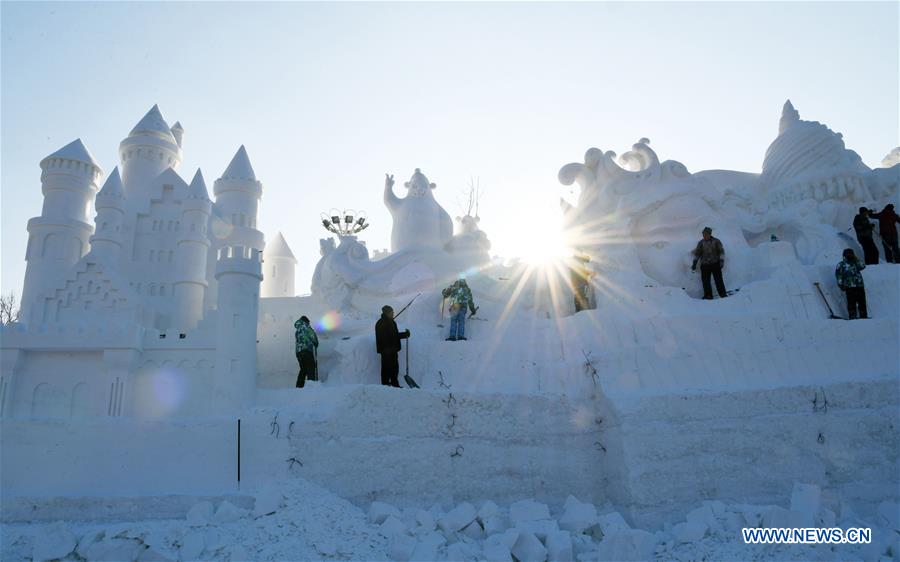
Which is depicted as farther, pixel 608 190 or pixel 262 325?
pixel 608 190

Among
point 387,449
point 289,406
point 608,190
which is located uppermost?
point 608,190

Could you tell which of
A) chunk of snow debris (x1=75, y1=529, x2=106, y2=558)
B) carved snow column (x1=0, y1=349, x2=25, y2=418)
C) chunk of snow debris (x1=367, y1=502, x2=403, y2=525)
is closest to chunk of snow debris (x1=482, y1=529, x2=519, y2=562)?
chunk of snow debris (x1=367, y1=502, x2=403, y2=525)

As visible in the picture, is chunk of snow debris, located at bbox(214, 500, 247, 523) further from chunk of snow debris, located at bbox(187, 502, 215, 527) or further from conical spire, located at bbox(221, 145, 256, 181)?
conical spire, located at bbox(221, 145, 256, 181)

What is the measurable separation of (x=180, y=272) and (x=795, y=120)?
1627cm

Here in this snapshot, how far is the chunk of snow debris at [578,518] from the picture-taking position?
7.36 metres

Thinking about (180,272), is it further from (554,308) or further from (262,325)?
(554,308)

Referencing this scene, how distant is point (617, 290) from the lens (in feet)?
37.2

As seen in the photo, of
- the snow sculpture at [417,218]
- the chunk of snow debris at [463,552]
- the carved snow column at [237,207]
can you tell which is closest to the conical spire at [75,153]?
the carved snow column at [237,207]

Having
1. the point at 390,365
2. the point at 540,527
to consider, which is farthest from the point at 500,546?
the point at 390,365

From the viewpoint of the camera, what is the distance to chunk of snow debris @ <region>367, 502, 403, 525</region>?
7398mm

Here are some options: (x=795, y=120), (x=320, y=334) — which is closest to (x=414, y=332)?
(x=320, y=334)

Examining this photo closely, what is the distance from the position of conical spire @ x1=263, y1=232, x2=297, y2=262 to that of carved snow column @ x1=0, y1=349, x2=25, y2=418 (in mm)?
16013

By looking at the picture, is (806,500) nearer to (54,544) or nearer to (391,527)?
(391,527)

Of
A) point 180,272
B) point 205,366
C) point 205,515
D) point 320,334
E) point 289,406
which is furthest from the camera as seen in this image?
point 180,272
